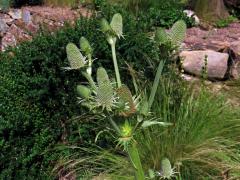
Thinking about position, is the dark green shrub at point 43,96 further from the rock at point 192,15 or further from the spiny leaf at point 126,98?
the rock at point 192,15

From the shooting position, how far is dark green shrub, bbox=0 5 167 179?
3363mm

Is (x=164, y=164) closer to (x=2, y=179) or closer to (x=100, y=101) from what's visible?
(x=100, y=101)

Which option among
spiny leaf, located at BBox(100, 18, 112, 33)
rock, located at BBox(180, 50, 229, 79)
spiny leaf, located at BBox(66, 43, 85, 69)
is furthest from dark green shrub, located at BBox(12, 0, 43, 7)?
spiny leaf, located at BBox(66, 43, 85, 69)

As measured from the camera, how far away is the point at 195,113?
11.8 ft

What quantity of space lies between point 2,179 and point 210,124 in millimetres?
1383

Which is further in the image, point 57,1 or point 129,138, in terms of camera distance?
point 57,1

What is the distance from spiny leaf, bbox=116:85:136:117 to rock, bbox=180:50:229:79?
3.10 m

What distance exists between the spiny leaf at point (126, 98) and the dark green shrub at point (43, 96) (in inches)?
57.1

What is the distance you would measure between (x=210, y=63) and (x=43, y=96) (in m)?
1.98

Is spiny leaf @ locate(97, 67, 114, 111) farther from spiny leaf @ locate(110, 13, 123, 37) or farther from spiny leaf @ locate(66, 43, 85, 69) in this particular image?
spiny leaf @ locate(110, 13, 123, 37)

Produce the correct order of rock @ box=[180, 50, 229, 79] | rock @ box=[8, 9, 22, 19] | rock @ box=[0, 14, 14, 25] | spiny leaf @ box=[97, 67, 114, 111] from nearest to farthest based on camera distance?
1. spiny leaf @ box=[97, 67, 114, 111]
2. rock @ box=[180, 50, 229, 79]
3. rock @ box=[0, 14, 14, 25]
4. rock @ box=[8, 9, 22, 19]

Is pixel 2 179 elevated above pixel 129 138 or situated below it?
below

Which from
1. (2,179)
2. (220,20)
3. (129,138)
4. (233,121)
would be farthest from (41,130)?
(220,20)

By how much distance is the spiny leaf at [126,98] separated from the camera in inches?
75.1
